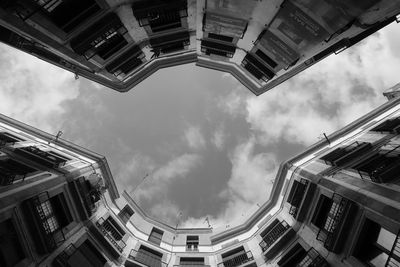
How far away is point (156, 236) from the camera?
2444 centimetres

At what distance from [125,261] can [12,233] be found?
10.2m

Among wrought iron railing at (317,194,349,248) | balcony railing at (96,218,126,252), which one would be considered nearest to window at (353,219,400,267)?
wrought iron railing at (317,194,349,248)

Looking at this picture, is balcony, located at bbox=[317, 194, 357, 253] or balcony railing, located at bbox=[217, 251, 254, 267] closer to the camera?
balcony, located at bbox=[317, 194, 357, 253]

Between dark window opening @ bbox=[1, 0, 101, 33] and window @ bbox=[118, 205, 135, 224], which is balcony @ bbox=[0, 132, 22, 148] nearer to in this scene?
dark window opening @ bbox=[1, 0, 101, 33]

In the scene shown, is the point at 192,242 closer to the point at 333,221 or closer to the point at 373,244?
the point at 333,221

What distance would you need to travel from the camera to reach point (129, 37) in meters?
15.3

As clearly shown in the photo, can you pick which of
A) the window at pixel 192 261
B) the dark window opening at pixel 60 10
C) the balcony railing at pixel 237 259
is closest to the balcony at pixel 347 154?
the balcony railing at pixel 237 259

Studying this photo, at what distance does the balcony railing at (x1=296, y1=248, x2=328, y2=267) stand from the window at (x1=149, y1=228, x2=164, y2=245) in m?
14.3

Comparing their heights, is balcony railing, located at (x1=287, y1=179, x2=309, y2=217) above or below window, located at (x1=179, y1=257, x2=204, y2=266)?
above

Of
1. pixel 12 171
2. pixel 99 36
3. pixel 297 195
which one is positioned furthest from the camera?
pixel 297 195

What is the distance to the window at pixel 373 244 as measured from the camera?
33.1ft

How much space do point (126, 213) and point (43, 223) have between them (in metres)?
12.0

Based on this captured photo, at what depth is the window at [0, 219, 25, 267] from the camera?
10438 mm

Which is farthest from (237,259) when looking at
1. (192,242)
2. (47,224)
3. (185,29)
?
(185,29)
